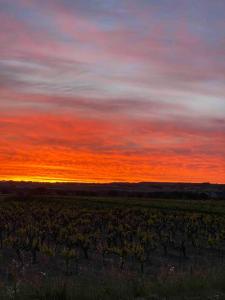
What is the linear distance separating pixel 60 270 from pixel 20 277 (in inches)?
103

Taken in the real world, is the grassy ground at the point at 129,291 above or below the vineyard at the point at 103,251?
above

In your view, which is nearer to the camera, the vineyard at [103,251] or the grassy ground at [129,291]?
the grassy ground at [129,291]

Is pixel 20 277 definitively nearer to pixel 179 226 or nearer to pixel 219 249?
pixel 219 249

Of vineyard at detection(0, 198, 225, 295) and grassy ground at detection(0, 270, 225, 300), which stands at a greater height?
grassy ground at detection(0, 270, 225, 300)

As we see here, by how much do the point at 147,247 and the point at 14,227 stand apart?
10.9 metres

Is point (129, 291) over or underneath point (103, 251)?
over

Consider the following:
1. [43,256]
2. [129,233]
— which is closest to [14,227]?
[129,233]

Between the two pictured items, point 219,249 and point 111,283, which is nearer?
point 111,283

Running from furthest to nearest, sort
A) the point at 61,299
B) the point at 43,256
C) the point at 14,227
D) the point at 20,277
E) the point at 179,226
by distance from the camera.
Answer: the point at 179,226
the point at 14,227
the point at 43,256
the point at 20,277
the point at 61,299

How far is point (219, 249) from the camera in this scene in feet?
85.7

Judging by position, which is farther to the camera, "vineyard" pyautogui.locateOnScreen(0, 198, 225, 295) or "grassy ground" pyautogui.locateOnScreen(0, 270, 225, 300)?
"vineyard" pyautogui.locateOnScreen(0, 198, 225, 295)

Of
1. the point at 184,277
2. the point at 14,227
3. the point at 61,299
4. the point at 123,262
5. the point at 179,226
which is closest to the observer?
the point at 61,299

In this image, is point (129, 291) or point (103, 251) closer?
point (129, 291)

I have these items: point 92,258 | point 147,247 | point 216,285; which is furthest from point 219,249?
point 216,285
